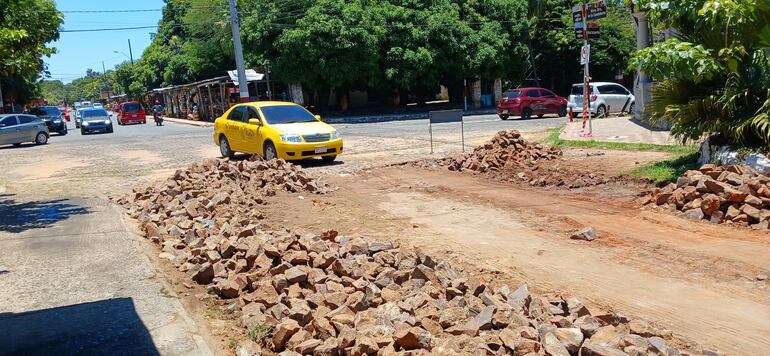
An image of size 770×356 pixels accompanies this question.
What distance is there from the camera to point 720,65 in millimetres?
9211

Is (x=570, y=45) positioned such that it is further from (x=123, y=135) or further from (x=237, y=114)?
(x=237, y=114)

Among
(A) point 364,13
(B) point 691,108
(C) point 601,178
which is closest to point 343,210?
(C) point 601,178

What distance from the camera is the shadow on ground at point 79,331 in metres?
4.42

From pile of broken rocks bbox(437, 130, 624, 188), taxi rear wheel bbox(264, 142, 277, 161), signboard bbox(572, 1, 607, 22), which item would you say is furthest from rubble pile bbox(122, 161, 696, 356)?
signboard bbox(572, 1, 607, 22)

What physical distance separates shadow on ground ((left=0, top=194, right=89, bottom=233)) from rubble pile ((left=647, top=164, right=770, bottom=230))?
27.8ft

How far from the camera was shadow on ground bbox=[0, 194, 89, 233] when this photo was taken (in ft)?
29.2

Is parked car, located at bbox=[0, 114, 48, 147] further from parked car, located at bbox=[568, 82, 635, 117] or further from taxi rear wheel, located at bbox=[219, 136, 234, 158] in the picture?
parked car, located at bbox=[568, 82, 635, 117]

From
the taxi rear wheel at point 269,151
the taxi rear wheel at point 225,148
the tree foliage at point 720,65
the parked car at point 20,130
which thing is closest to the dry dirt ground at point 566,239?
the tree foliage at point 720,65

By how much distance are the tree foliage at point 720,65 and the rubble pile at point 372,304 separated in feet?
17.4

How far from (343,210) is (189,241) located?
264 cm

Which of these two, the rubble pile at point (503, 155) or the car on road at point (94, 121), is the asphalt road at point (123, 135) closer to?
the car on road at point (94, 121)

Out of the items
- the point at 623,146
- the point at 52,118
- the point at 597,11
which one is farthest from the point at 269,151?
the point at 52,118

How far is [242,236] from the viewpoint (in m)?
6.95

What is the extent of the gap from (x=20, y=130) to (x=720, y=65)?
26238 mm
